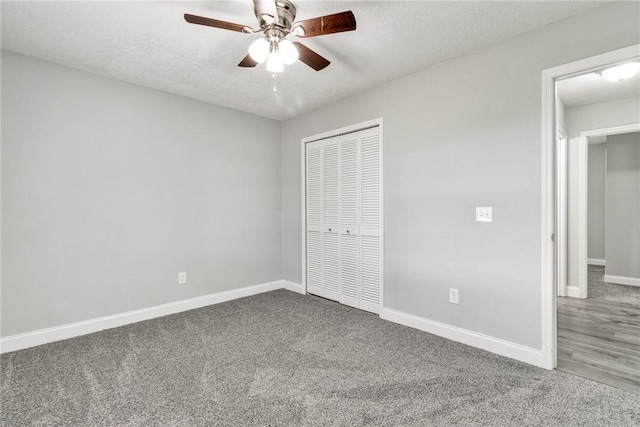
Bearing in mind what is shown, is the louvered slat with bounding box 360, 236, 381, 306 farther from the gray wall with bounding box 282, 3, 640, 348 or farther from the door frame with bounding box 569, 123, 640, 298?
the door frame with bounding box 569, 123, 640, 298

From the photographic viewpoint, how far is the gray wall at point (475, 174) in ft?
7.43

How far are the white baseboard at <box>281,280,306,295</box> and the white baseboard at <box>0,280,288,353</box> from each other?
0.08 ft

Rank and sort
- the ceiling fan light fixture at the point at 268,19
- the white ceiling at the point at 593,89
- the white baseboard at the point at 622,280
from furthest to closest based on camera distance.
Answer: the white baseboard at the point at 622,280 → the white ceiling at the point at 593,89 → the ceiling fan light fixture at the point at 268,19

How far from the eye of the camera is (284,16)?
1.85m

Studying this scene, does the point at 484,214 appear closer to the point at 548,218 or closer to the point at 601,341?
the point at 548,218

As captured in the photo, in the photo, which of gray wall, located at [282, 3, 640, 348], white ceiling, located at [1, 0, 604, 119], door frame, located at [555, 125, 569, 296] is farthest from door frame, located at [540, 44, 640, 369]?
door frame, located at [555, 125, 569, 296]

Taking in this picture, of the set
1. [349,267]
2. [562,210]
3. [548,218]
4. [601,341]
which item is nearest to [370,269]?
[349,267]

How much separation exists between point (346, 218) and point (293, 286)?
1.36 meters

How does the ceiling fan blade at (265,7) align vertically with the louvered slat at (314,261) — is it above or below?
above

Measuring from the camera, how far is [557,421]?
1.67 metres

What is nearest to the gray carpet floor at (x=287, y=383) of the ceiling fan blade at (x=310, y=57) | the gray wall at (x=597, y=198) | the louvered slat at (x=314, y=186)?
the louvered slat at (x=314, y=186)

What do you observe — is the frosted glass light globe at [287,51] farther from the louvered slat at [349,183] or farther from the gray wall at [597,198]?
the gray wall at [597,198]

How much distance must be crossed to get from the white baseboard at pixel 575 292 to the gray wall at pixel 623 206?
1380 mm

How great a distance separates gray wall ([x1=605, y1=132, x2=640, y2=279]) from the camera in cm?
454
